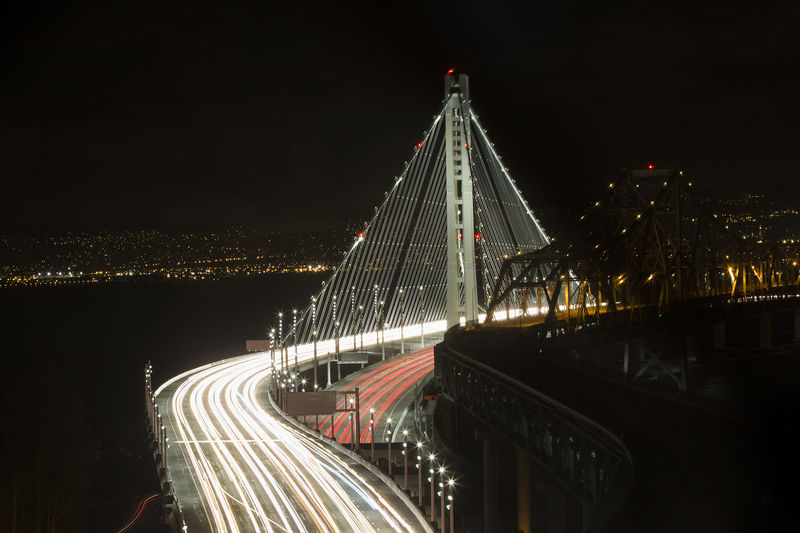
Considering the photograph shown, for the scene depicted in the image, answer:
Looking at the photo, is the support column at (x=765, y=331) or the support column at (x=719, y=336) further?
the support column at (x=719, y=336)

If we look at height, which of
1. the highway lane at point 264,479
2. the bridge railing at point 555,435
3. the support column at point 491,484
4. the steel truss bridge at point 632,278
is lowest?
the highway lane at point 264,479

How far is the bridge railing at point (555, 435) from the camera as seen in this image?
9918 mm

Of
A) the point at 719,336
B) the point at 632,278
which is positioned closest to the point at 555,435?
the point at 632,278

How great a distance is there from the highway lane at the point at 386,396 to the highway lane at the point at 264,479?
230cm

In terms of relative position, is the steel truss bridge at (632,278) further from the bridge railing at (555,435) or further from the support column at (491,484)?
the bridge railing at (555,435)

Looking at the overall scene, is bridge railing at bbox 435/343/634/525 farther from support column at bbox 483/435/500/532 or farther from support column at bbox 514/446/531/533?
support column at bbox 514/446/531/533

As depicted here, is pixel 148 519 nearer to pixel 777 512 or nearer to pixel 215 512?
pixel 215 512

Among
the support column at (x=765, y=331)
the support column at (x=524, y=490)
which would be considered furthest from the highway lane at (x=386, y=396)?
the support column at (x=765, y=331)

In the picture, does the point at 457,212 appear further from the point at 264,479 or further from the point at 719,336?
the point at 719,336

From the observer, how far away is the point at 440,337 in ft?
185

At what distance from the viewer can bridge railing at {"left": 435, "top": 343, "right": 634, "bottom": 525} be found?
9918 mm

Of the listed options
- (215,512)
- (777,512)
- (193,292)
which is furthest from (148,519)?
(193,292)

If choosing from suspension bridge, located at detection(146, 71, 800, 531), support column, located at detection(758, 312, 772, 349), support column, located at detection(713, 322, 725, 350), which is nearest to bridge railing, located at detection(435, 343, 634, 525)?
suspension bridge, located at detection(146, 71, 800, 531)

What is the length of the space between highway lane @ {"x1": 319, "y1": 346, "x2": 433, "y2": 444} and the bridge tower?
4.33m
